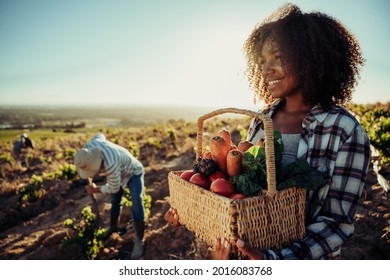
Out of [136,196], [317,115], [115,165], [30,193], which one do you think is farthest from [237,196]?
[30,193]

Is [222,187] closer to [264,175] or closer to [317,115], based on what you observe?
[264,175]

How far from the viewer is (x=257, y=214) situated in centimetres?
102

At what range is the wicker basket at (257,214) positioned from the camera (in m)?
1.00

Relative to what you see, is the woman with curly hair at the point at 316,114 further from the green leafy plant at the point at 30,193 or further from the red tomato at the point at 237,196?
the green leafy plant at the point at 30,193

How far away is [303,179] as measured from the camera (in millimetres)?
1049

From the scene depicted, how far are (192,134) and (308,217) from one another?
806 centimetres

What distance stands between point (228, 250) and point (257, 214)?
0.53ft

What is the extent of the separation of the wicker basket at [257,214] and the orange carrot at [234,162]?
0.12 m

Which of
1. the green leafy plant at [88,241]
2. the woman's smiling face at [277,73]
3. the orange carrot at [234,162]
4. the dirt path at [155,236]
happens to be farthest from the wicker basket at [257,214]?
the green leafy plant at [88,241]

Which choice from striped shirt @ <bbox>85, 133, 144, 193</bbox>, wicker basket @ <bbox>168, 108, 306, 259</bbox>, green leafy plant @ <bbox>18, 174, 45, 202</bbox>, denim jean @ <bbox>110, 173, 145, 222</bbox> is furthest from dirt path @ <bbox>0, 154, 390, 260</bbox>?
wicker basket @ <bbox>168, 108, 306, 259</bbox>

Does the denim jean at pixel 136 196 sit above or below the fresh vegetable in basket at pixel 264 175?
below

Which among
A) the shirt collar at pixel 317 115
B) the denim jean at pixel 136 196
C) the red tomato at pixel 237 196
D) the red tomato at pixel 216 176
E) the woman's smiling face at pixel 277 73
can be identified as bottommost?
the denim jean at pixel 136 196

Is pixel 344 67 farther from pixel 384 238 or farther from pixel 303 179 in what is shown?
pixel 384 238
